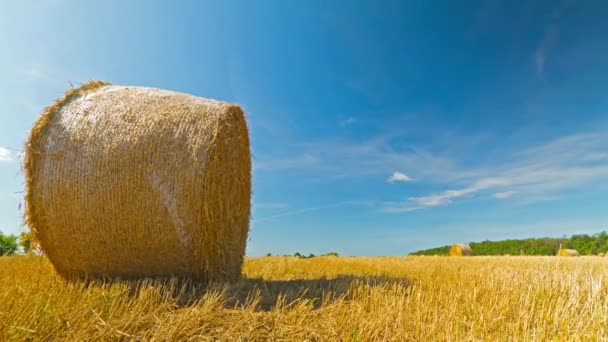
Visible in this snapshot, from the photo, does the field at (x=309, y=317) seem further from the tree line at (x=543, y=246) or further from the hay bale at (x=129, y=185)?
the tree line at (x=543, y=246)

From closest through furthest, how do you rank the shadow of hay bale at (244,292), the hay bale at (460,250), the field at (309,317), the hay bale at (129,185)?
the field at (309,317) → the shadow of hay bale at (244,292) → the hay bale at (129,185) → the hay bale at (460,250)

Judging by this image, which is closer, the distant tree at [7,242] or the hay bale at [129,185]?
the hay bale at [129,185]

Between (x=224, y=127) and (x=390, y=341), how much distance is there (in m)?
2.89

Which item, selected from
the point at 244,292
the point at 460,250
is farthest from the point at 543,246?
the point at 244,292

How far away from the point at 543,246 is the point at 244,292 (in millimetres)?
21364

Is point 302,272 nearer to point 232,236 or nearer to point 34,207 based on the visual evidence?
point 232,236

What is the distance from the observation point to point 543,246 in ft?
67.0

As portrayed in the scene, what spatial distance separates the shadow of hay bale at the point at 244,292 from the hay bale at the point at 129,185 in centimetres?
27

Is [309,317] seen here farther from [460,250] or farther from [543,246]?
[543,246]

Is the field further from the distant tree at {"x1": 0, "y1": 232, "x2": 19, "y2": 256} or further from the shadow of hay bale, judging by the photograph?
the distant tree at {"x1": 0, "y1": 232, "x2": 19, "y2": 256}

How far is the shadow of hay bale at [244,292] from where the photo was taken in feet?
10.9

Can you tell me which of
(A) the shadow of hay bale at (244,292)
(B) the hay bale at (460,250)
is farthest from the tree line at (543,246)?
(A) the shadow of hay bale at (244,292)

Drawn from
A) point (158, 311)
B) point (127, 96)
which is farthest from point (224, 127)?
point (158, 311)

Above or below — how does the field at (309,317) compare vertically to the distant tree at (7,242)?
below
